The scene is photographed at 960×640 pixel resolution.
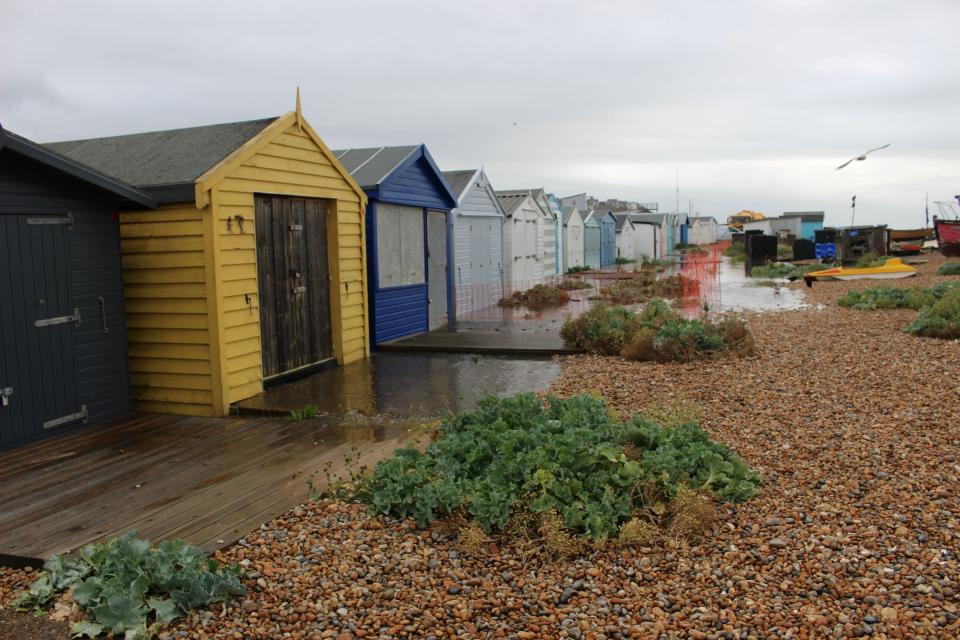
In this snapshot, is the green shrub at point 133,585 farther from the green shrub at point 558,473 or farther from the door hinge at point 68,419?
the door hinge at point 68,419

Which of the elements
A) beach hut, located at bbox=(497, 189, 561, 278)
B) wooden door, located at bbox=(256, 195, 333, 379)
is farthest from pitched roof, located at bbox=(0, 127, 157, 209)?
beach hut, located at bbox=(497, 189, 561, 278)

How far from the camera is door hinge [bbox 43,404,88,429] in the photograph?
700cm

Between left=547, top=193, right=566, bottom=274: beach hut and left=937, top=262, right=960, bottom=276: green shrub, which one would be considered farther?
left=547, top=193, right=566, bottom=274: beach hut

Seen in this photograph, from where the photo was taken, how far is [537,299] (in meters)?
19.3

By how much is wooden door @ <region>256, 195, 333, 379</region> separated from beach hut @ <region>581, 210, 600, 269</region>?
28209mm

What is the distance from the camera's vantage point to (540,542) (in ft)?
14.2

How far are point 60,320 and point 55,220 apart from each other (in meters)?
0.88

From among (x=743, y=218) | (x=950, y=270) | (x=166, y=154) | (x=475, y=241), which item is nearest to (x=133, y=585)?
(x=166, y=154)

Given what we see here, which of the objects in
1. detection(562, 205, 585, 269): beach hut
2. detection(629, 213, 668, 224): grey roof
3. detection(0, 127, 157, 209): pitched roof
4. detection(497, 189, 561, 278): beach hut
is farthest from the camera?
detection(629, 213, 668, 224): grey roof

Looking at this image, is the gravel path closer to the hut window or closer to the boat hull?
the hut window

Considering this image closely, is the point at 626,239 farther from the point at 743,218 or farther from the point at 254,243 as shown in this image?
the point at 743,218

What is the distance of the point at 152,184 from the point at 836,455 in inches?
257

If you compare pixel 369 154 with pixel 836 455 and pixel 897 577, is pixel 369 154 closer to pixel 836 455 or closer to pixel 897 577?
pixel 836 455

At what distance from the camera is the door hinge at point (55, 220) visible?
22.5ft
